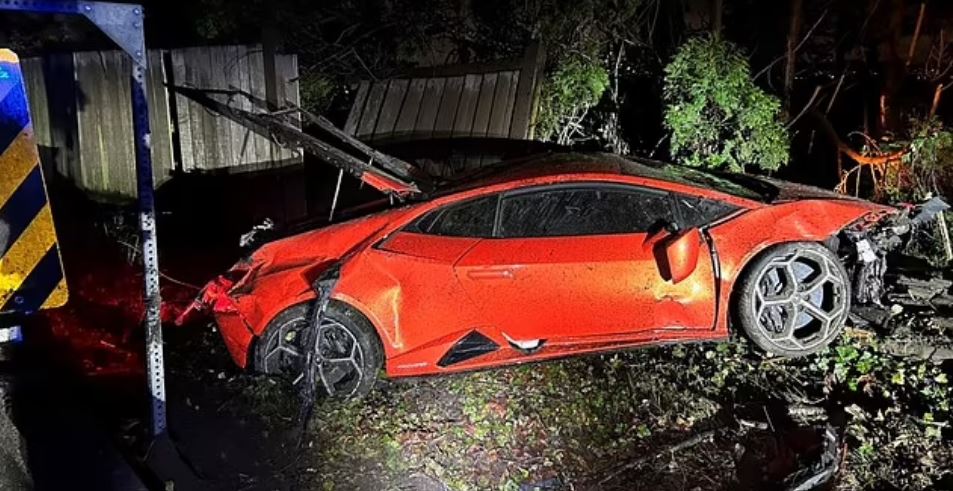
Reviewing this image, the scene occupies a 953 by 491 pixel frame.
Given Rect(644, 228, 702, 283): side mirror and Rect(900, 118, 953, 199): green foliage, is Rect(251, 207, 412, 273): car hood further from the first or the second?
Rect(900, 118, 953, 199): green foliage

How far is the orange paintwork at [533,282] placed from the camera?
5059 mm

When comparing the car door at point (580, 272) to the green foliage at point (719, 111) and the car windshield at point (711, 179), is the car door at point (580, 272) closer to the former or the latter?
the car windshield at point (711, 179)

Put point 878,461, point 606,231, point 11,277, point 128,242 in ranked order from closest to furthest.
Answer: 1. point 11,277
2. point 878,461
3. point 606,231
4. point 128,242

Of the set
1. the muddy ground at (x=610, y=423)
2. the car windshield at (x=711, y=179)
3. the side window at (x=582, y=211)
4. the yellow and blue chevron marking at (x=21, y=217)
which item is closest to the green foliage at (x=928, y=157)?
the muddy ground at (x=610, y=423)

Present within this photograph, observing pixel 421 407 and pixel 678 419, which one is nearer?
pixel 678 419

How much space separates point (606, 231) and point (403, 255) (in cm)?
131

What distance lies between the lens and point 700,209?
205 inches

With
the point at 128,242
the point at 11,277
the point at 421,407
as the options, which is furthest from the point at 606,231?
the point at 128,242

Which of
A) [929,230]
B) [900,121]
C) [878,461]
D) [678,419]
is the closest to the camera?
[878,461]

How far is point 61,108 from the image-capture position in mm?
8289

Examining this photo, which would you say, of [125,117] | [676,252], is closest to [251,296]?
[676,252]

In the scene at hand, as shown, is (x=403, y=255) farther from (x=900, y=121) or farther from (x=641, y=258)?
(x=900, y=121)

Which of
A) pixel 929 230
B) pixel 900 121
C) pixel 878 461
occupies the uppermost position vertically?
pixel 900 121

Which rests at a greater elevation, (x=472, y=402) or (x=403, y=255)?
(x=403, y=255)
